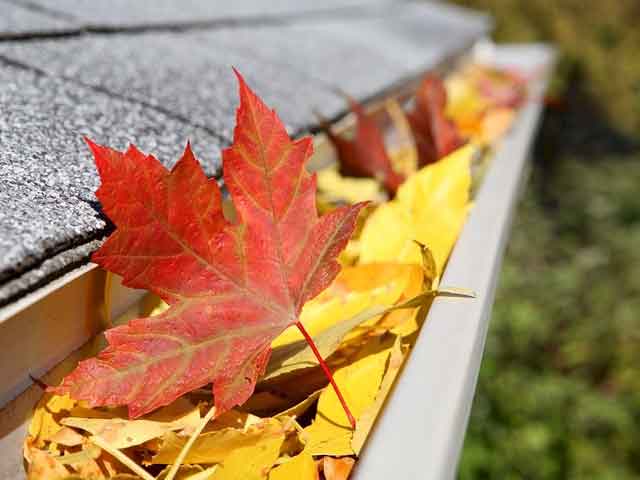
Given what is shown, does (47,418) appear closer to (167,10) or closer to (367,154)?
(367,154)

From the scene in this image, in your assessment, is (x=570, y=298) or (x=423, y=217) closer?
(x=423, y=217)

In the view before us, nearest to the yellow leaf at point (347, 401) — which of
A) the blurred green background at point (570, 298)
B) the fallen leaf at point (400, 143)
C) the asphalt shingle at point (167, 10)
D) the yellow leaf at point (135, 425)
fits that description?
the yellow leaf at point (135, 425)

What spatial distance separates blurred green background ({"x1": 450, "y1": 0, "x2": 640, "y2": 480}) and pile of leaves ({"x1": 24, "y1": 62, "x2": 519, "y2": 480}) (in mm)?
1786

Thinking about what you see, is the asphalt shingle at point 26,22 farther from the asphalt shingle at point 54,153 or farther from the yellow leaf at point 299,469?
the yellow leaf at point 299,469

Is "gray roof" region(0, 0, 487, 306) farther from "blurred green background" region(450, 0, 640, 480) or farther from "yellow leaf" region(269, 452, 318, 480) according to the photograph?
"blurred green background" region(450, 0, 640, 480)

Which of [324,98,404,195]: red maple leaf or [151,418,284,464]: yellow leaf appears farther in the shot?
[324,98,404,195]: red maple leaf

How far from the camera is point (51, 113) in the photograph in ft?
2.90

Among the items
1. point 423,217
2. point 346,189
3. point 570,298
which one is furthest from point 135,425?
point 570,298

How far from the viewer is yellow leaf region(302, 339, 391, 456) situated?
0.65 meters

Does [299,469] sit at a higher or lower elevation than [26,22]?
lower

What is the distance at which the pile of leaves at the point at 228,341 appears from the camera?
0.64 m

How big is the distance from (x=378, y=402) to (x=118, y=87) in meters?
0.66

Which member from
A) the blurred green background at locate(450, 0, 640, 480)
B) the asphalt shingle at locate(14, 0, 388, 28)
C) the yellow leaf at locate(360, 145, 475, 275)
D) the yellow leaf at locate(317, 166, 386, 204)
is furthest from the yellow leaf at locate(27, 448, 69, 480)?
the blurred green background at locate(450, 0, 640, 480)

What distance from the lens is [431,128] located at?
4.44 ft
